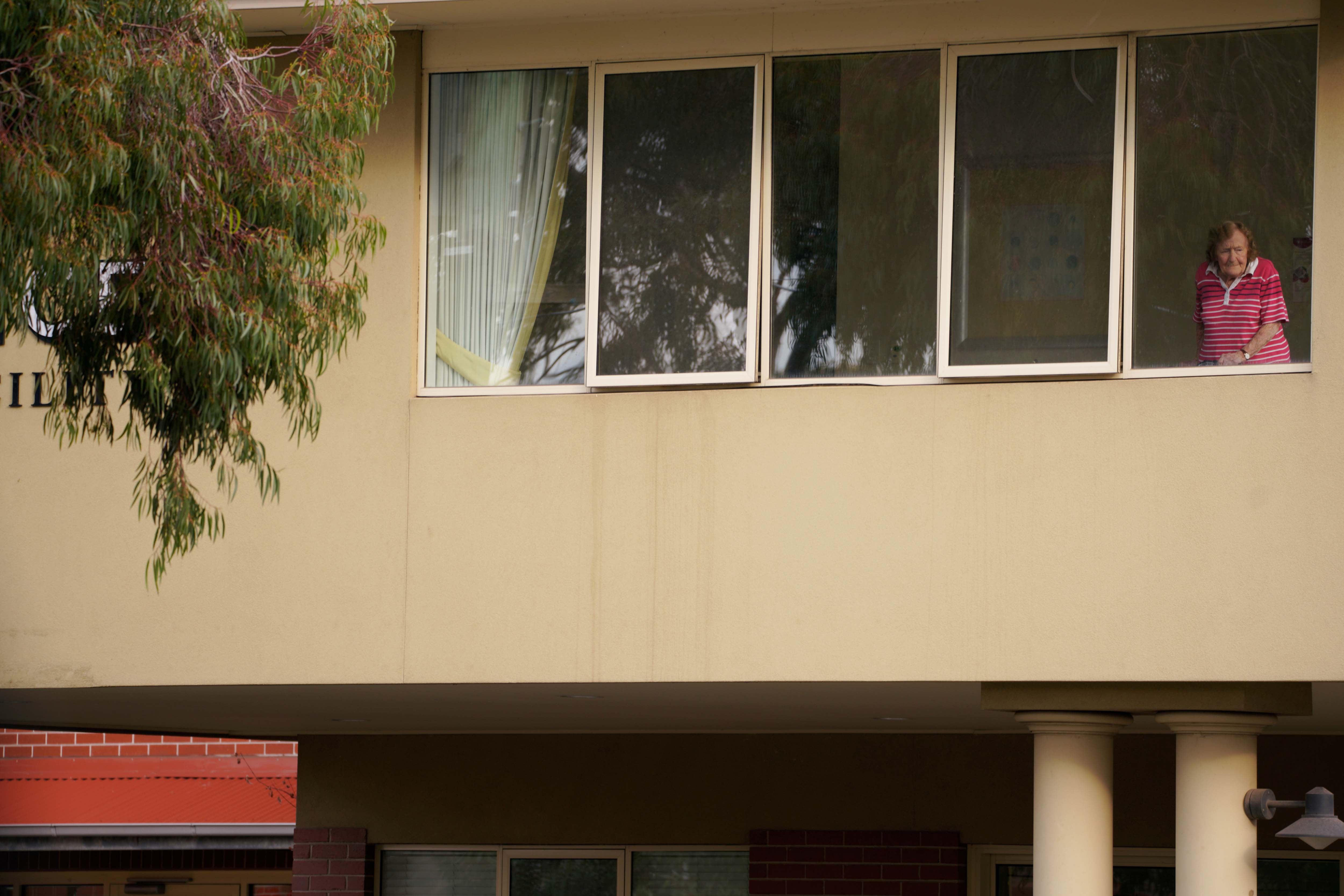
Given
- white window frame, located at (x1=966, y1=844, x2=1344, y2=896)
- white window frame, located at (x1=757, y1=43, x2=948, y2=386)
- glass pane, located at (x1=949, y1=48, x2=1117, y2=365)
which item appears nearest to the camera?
glass pane, located at (x1=949, y1=48, x2=1117, y2=365)

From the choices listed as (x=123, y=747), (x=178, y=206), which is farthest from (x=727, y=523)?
(x=123, y=747)

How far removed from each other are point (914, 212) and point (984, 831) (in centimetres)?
545

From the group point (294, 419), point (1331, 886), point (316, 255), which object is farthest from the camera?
point (1331, 886)

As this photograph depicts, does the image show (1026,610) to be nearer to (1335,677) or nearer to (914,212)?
(1335,677)

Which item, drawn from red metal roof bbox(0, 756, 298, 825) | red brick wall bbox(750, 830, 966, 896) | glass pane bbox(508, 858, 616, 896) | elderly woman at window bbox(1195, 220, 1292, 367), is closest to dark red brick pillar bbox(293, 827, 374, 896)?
glass pane bbox(508, 858, 616, 896)

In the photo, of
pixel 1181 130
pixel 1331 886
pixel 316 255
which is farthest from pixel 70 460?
pixel 1331 886

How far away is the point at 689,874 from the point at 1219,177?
6.73m

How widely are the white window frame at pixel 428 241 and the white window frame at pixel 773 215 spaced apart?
2.77ft

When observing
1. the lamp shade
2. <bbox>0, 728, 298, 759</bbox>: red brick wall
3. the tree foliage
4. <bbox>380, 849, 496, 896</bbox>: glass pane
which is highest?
the tree foliage

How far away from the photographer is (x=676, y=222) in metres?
7.84

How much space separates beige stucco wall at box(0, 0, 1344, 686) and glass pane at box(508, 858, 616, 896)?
4.92 metres

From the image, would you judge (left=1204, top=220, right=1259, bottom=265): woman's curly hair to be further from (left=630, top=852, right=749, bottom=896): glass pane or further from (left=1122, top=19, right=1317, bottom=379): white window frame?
(left=630, top=852, right=749, bottom=896): glass pane

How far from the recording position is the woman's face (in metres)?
7.34

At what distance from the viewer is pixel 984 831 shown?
11.4 m
